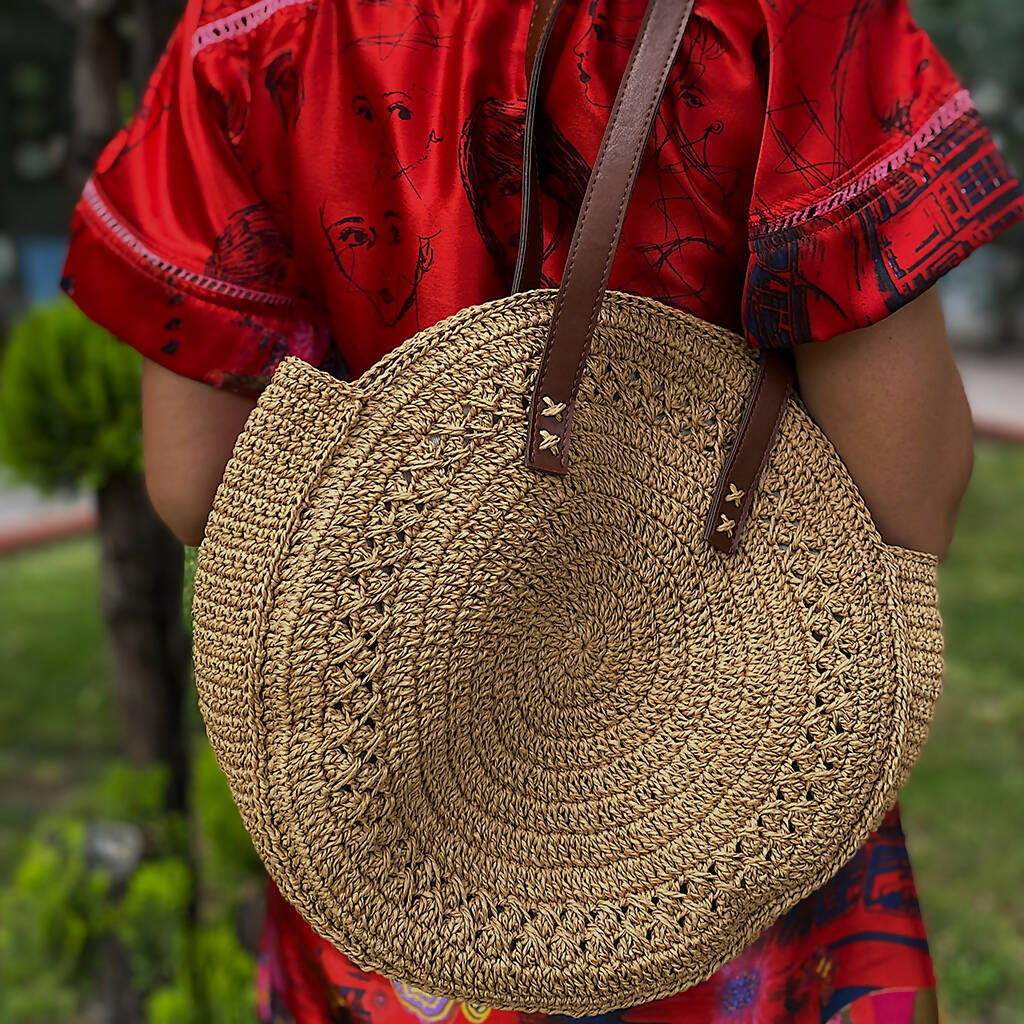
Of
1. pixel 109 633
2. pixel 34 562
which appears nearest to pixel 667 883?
pixel 109 633

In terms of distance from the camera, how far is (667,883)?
0.87 meters

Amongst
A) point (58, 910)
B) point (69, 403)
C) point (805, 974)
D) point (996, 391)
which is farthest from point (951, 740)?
point (996, 391)

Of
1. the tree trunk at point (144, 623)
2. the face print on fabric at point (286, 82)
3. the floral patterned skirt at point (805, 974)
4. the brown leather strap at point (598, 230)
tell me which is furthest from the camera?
the tree trunk at point (144, 623)

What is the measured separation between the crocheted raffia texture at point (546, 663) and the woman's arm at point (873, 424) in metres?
0.03

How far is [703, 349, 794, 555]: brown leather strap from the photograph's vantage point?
855mm

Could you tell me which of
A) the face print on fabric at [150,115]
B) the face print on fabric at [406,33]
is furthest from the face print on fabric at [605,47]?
the face print on fabric at [150,115]

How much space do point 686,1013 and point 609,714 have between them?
12.9 inches

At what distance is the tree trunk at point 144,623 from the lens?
1890 millimetres

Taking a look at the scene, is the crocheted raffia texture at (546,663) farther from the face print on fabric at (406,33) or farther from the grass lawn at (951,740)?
the grass lawn at (951,740)

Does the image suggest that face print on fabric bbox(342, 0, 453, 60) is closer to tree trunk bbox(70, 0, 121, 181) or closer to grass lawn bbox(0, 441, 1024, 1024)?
tree trunk bbox(70, 0, 121, 181)

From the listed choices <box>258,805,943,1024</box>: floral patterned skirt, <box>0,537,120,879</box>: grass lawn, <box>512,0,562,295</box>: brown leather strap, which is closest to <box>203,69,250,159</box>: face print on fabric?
<box>512,0,562,295</box>: brown leather strap

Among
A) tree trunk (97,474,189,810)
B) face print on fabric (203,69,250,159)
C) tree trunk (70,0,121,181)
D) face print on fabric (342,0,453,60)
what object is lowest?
tree trunk (97,474,189,810)

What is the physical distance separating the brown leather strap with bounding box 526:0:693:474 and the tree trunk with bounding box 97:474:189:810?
128cm

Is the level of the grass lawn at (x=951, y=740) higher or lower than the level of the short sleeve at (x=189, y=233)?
lower
